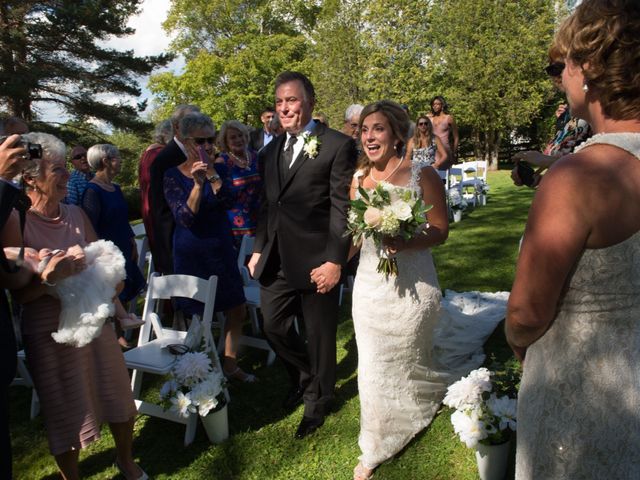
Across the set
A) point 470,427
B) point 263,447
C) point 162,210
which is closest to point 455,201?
point 162,210

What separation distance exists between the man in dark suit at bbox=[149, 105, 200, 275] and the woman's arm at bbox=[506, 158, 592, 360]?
3.97 metres

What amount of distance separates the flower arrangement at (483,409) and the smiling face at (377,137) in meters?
A: 1.61

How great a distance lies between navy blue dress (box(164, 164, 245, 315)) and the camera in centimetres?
448

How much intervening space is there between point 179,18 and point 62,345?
48452 mm

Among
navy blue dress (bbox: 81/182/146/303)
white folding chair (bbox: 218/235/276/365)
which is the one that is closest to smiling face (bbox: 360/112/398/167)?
white folding chair (bbox: 218/235/276/365)

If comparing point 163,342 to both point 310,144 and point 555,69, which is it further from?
point 555,69

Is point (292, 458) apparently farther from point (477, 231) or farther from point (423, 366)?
point (477, 231)

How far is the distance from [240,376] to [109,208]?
2.48 m

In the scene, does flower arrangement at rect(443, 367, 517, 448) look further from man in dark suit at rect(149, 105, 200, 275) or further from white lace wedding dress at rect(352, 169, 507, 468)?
man in dark suit at rect(149, 105, 200, 275)

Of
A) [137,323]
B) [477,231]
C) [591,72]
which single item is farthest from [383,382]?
[477,231]

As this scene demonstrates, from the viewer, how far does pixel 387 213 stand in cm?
302

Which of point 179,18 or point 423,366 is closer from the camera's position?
point 423,366

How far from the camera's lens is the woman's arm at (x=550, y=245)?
134cm

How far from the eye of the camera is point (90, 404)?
10.4 feet
